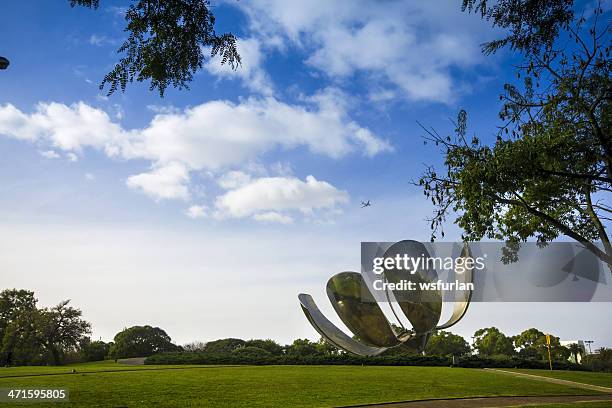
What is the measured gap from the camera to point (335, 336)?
25.3 metres

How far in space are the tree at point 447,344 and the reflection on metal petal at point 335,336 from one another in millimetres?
17160

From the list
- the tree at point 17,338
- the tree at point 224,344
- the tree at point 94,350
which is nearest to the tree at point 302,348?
the tree at point 224,344

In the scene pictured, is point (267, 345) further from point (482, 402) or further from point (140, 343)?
point (482, 402)

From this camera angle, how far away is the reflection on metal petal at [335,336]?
2500cm

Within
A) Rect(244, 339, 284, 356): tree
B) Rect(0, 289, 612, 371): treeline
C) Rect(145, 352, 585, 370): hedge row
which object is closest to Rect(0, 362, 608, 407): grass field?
Rect(145, 352, 585, 370): hedge row

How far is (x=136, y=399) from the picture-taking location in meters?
10.9

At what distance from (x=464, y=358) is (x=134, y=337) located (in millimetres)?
24695

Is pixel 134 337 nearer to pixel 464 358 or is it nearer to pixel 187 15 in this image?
pixel 464 358

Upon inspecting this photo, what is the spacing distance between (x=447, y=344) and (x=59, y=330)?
31488mm

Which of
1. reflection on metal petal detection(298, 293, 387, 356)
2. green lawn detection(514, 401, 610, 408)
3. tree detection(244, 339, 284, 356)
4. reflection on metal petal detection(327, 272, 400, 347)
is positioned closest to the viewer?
green lawn detection(514, 401, 610, 408)

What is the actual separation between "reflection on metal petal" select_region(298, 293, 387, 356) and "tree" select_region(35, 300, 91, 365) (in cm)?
2124

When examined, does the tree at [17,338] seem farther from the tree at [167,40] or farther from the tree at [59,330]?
the tree at [167,40]

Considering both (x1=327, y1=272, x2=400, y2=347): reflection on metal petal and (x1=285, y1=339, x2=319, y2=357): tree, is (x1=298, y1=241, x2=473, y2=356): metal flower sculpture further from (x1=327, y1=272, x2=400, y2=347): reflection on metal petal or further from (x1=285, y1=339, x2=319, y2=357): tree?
(x1=285, y1=339, x2=319, y2=357): tree

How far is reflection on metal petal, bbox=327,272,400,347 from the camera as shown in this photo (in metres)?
23.7
